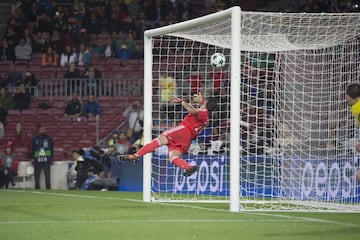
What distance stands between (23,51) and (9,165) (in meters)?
5.53

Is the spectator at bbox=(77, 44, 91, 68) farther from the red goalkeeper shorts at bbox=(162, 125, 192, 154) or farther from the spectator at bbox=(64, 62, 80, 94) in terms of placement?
the red goalkeeper shorts at bbox=(162, 125, 192, 154)

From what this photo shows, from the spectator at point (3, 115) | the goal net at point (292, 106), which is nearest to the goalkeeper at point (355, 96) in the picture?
the goal net at point (292, 106)

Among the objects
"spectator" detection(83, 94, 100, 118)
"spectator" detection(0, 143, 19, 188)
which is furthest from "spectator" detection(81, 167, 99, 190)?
"spectator" detection(83, 94, 100, 118)

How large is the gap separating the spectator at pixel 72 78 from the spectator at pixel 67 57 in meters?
0.64

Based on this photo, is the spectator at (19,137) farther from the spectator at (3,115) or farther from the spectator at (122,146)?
the spectator at (122,146)

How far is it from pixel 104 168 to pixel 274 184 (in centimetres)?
757

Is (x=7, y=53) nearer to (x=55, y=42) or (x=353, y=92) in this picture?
(x=55, y=42)

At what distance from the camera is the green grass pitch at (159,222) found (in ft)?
34.3

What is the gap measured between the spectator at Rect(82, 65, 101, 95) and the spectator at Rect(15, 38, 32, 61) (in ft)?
8.14

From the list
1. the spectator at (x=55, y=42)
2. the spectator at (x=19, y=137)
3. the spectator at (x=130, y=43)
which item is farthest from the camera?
the spectator at (x=55, y=42)

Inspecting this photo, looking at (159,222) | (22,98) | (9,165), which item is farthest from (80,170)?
(159,222)

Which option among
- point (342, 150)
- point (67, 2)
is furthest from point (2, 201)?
point (67, 2)

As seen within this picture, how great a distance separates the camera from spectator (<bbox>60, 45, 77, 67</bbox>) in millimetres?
28547

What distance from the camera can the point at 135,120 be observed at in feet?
82.0
